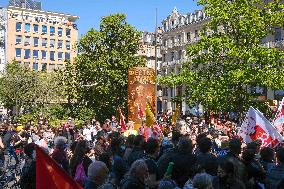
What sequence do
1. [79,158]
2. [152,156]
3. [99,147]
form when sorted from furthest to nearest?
[99,147], [79,158], [152,156]

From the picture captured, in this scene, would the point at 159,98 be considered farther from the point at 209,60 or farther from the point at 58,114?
the point at 209,60

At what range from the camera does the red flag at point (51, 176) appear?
5.25 metres

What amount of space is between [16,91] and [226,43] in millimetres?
36703

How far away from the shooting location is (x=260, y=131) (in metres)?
10.8

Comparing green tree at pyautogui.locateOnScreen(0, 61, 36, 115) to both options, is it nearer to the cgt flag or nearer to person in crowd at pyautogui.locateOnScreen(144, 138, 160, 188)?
the cgt flag

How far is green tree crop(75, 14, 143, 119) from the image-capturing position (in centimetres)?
3891

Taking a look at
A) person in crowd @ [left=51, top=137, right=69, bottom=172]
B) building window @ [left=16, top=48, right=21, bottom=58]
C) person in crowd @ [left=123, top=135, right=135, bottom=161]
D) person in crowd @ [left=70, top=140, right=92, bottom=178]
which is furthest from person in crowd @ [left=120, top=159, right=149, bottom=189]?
building window @ [left=16, top=48, right=21, bottom=58]

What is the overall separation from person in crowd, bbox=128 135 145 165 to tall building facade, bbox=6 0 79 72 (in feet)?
260

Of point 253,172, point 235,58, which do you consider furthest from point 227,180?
point 235,58

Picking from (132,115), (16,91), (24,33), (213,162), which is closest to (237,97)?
(132,115)

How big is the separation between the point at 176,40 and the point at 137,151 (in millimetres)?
66101

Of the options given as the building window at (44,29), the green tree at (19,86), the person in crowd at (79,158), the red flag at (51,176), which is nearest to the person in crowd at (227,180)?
the red flag at (51,176)

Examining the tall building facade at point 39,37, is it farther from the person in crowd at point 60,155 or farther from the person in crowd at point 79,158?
the person in crowd at point 79,158

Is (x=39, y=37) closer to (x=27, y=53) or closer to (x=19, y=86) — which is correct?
(x=27, y=53)
